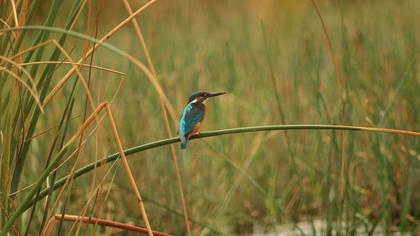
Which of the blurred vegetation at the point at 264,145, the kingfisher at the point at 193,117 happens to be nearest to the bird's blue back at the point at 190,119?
the kingfisher at the point at 193,117

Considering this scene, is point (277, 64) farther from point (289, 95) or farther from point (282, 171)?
point (282, 171)

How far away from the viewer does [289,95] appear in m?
4.59

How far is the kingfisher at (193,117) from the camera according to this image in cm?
221

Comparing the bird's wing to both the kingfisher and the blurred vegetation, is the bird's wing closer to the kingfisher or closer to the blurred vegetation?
the kingfisher

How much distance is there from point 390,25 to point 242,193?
5.52ft

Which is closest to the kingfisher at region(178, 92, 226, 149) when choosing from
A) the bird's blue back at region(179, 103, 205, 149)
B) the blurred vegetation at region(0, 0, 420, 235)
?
the bird's blue back at region(179, 103, 205, 149)

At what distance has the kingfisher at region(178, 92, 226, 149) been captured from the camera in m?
2.21

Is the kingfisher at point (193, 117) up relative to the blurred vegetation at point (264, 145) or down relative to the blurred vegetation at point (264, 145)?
up

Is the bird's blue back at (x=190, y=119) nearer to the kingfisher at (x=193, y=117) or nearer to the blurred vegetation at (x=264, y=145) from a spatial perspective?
the kingfisher at (x=193, y=117)

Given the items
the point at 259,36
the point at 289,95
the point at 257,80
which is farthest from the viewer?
the point at 259,36

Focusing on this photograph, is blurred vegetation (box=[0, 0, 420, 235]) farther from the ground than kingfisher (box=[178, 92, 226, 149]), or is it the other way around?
Answer: kingfisher (box=[178, 92, 226, 149])

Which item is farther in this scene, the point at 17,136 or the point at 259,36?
the point at 259,36

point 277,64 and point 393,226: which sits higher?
point 277,64

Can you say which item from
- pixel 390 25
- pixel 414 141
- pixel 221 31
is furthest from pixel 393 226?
pixel 221 31
